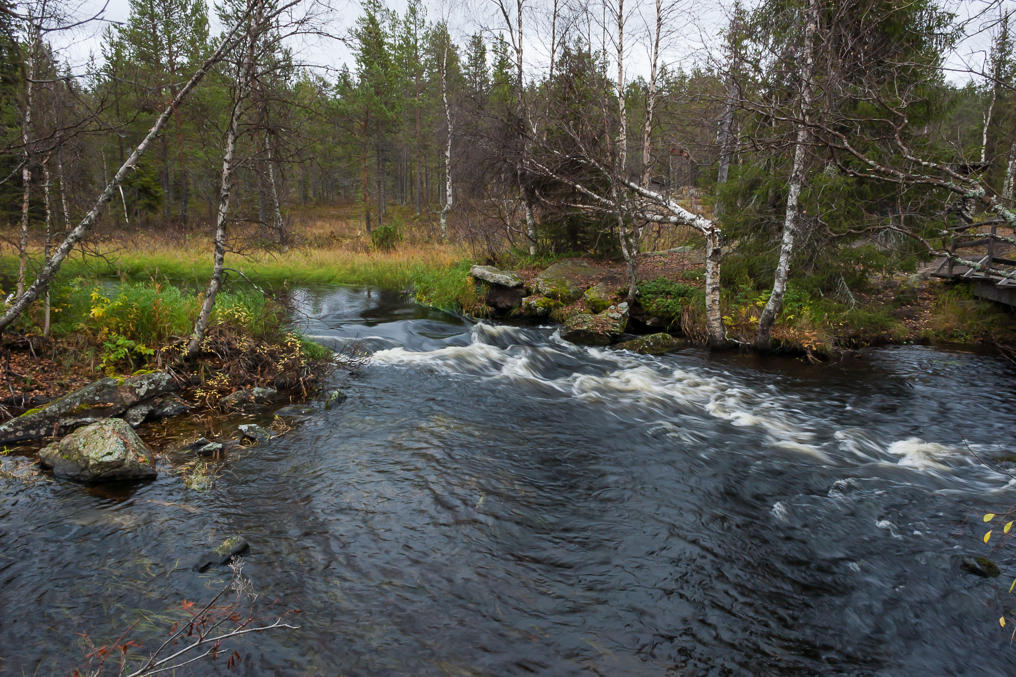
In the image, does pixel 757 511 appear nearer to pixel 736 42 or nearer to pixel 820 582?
pixel 820 582

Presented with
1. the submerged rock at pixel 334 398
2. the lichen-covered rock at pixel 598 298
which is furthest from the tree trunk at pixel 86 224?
the lichen-covered rock at pixel 598 298

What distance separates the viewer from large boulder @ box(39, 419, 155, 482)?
555 cm

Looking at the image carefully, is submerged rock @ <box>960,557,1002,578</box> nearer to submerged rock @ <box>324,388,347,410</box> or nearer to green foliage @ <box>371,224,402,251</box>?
submerged rock @ <box>324,388,347,410</box>

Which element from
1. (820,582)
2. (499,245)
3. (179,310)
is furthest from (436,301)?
(820,582)

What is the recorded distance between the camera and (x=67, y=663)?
347 centimetres

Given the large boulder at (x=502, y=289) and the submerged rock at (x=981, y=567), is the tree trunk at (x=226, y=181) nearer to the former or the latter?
the large boulder at (x=502, y=289)

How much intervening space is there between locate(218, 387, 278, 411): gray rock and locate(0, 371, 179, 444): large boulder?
757 mm

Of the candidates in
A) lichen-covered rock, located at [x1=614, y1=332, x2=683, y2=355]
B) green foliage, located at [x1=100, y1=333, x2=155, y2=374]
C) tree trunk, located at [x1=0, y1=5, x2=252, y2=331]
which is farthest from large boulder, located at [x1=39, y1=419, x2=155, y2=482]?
lichen-covered rock, located at [x1=614, y1=332, x2=683, y2=355]

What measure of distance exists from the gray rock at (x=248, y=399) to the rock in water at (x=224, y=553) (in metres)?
3.53

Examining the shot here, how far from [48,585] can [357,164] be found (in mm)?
44875

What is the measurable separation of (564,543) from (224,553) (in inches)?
123

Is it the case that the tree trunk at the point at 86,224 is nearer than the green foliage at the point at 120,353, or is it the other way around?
the tree trunk at the point at 86,224

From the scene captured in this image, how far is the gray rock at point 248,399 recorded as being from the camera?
780 centimetres

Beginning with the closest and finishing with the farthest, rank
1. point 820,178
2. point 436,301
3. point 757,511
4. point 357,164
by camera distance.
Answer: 1. point 757,511
2. point 820,178
3. point 436,301
4. point 357,164
